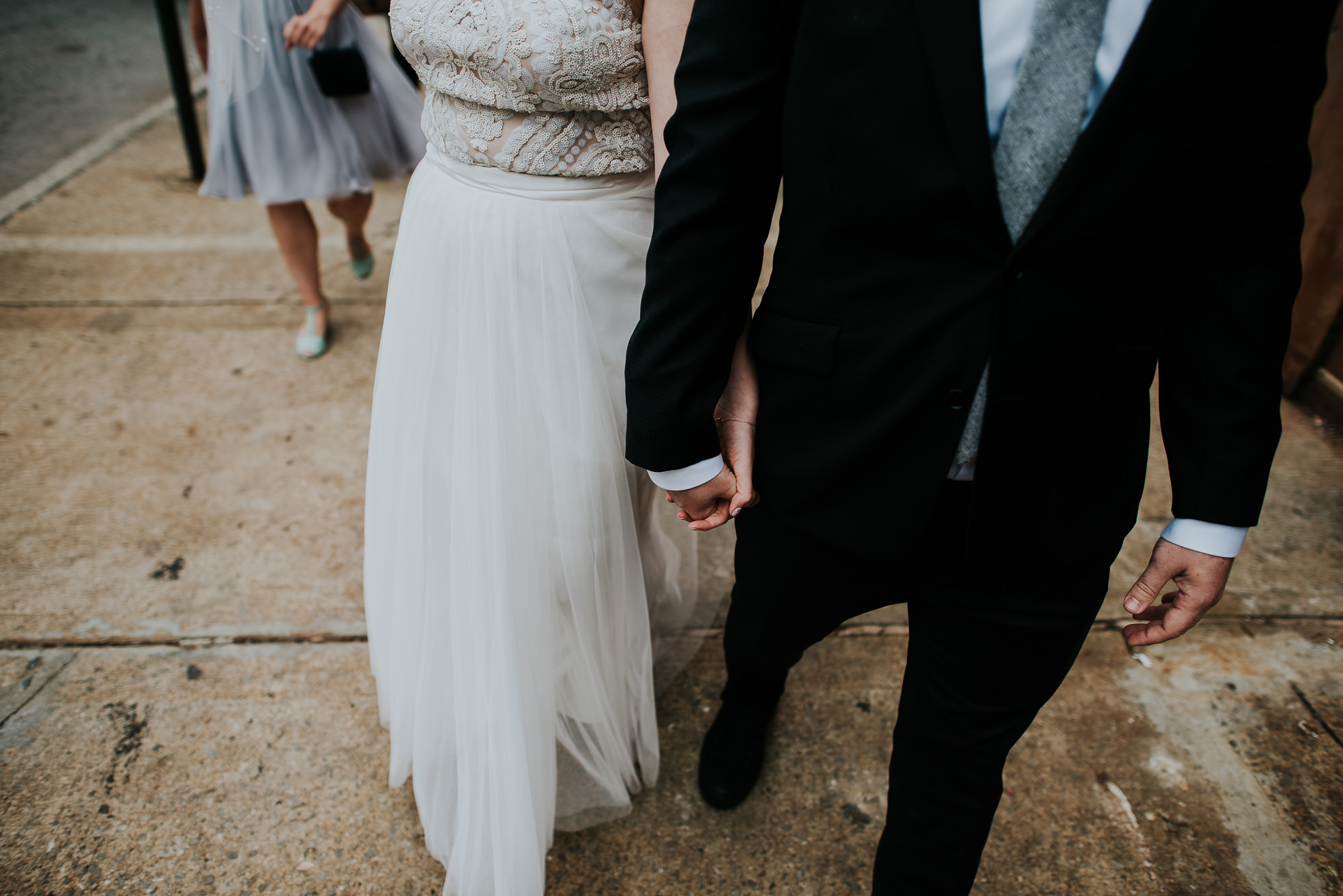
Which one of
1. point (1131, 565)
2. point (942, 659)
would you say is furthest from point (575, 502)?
point (1131, 565)

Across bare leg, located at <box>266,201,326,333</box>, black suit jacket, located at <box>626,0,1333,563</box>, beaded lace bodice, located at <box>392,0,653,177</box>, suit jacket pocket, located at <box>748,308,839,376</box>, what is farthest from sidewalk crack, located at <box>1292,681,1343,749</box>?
bare leg, located at <box>266,201,326,333</box>

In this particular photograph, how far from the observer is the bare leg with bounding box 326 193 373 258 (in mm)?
3328

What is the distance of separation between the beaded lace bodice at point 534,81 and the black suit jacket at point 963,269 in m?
0.29

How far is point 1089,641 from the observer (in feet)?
7.25

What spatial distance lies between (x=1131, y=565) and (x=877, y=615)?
0.85 m

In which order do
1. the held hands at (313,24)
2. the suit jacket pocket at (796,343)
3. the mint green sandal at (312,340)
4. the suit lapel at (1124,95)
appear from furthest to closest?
the mint green sandal at (312,340)
the held hands at (313,24)
the suit jacket pocket at (796,343)
the suit lapel at (1124,95)

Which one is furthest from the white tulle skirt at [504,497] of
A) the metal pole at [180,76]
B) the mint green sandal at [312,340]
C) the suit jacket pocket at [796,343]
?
the metal pole at [180,76]

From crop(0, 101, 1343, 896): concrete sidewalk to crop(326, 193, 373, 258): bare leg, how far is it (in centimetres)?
83

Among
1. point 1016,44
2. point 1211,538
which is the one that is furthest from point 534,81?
point 1211,538

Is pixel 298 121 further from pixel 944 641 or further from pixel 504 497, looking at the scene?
pixel 944 641

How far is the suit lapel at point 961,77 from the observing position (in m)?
0.88

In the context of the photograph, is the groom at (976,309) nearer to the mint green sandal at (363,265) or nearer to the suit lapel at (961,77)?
the suit lapel at (961,77)

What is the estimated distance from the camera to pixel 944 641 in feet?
4.16

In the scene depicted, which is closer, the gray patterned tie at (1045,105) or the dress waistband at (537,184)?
the gray patterned tie at (1045,105)
